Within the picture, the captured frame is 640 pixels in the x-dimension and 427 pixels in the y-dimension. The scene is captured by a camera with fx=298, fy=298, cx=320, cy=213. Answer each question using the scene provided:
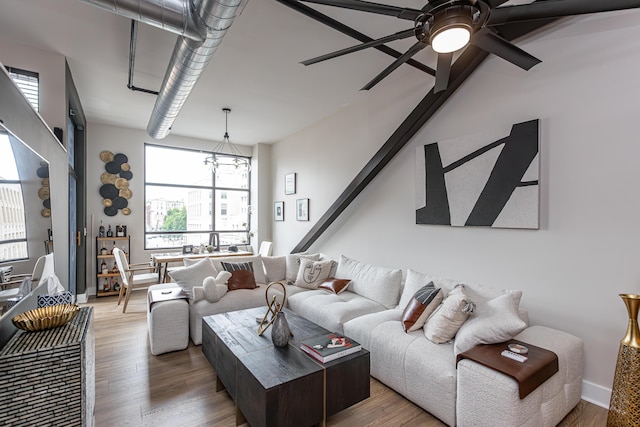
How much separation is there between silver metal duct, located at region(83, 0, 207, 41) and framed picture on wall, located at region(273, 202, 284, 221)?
4489 millimetres

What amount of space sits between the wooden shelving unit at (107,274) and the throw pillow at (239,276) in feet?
9.16

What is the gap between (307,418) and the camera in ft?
6.00

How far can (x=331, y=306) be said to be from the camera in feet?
10.8

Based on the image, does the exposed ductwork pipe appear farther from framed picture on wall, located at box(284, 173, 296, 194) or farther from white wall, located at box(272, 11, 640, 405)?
framed picture on wall, located at box(284, 173, 296, 194)

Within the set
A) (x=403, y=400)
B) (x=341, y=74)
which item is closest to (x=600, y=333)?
(x=403, y=400)

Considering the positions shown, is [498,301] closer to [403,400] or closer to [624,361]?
[624,361]

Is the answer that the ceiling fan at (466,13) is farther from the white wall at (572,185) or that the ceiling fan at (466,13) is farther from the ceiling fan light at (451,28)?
the white wall at (572,185)

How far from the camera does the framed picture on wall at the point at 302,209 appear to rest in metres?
5.67

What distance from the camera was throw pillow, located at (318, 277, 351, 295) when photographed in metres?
3.86

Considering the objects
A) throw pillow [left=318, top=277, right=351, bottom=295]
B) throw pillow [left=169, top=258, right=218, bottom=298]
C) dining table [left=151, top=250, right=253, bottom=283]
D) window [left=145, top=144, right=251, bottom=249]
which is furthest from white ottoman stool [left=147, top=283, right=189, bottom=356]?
window [left=145, top=144, right=251, bottom=249]

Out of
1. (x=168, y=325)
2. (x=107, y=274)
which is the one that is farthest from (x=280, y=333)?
(x=107, y=274)

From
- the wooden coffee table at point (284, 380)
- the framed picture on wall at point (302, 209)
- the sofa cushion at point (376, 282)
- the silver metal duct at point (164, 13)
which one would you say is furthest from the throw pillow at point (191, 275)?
the silver metal duct at point (164, 13)

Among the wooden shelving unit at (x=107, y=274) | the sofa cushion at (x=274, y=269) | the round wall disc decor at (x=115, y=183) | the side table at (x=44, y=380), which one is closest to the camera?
the side table at (x=44, y=380)

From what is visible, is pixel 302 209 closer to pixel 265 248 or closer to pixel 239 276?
pixel 265 248
